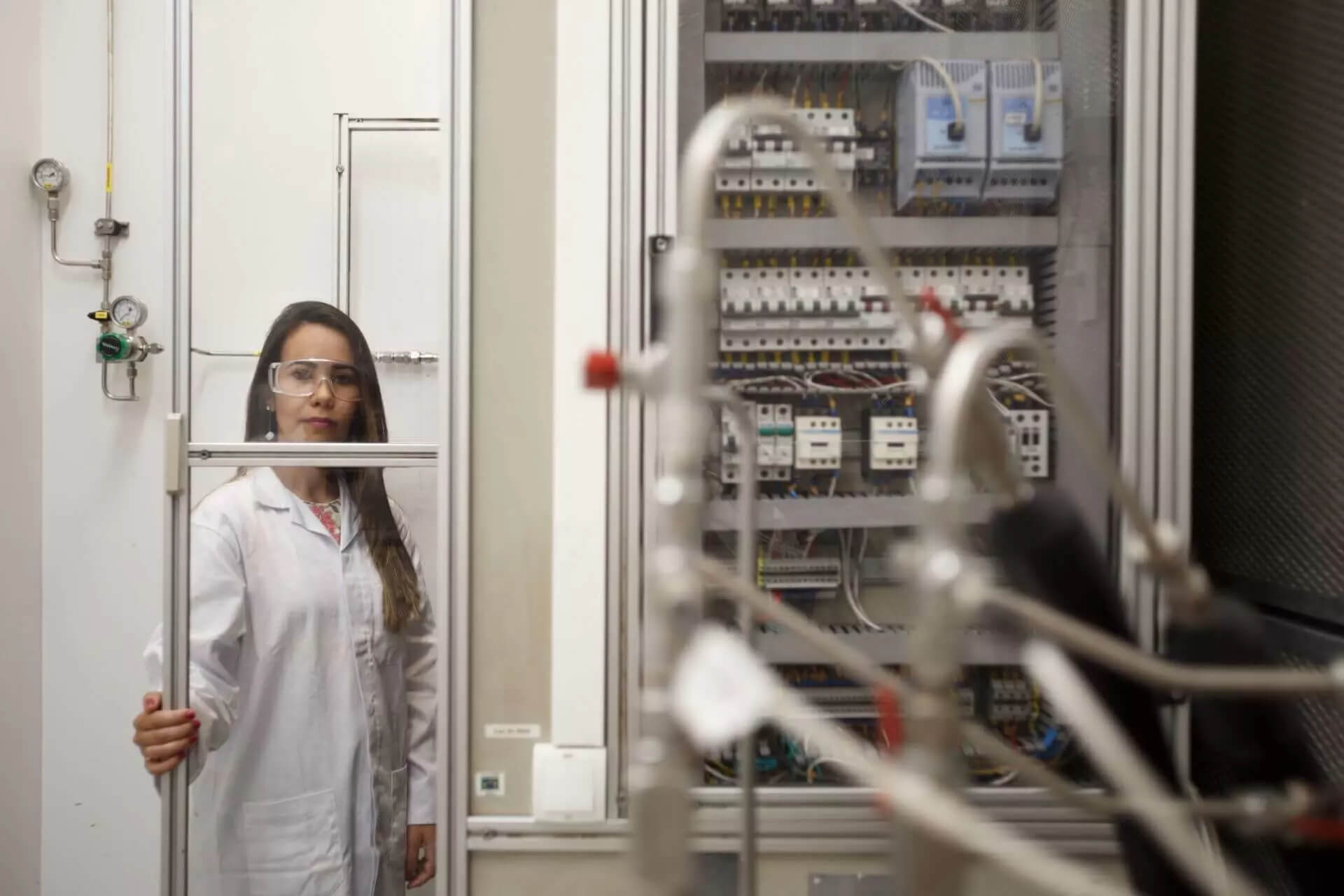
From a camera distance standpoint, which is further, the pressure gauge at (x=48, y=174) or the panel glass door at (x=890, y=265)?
the pressure gauge at (x=48, y=174)

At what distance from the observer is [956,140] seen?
4.59 ft

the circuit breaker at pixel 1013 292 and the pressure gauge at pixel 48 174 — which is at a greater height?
the pressure gauge at pixel 48 174

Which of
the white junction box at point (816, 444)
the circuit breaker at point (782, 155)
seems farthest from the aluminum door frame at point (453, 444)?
the white junction box at point (816, 444)

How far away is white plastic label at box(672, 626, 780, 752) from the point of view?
19.4 inches

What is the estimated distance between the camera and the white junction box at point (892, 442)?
1423 millimetres

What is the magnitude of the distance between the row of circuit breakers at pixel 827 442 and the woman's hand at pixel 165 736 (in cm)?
103

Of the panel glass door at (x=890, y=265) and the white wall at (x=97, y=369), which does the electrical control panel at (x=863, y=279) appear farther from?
the white wall at (x=97, y=369)

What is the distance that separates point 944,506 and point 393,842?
1606 millimetres

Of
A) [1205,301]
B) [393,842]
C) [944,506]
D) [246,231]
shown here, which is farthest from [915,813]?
[246,231]

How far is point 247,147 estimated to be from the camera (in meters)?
2.04

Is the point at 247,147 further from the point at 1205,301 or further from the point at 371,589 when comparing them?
the point at 1205,301

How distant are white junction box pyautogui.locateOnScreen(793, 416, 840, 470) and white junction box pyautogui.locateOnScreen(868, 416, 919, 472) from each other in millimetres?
64

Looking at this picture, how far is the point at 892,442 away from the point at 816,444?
0.13 meters

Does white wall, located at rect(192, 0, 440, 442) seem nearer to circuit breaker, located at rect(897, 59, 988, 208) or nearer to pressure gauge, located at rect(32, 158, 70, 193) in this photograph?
pressure gauge, located at rect(32, 158, 70, 193)
